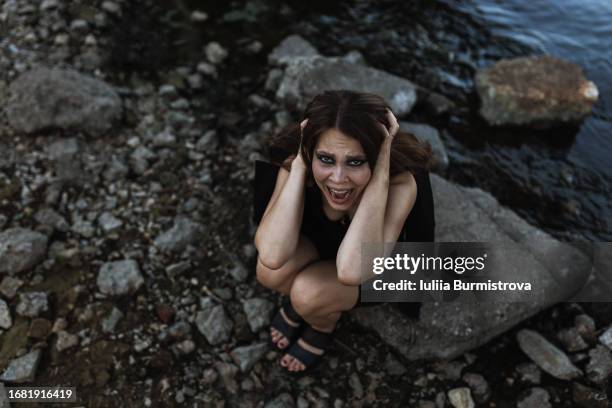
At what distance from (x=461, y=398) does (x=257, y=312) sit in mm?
1647

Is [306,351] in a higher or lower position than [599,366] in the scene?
lower

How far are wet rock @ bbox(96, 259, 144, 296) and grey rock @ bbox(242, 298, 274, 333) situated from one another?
89 centimetres

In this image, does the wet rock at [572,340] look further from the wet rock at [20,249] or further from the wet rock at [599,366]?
the wet rock at [20,249]

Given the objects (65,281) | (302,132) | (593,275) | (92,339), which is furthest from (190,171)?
(593,275)

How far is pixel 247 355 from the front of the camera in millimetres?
4023

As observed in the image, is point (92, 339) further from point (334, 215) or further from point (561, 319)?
point (561, 319)

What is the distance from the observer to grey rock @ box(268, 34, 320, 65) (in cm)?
654

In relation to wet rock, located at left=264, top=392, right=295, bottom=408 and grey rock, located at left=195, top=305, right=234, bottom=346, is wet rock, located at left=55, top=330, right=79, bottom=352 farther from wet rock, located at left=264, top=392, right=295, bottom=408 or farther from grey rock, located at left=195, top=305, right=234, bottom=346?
wet rock, located at left=264, top=392, right=295, bottom=408

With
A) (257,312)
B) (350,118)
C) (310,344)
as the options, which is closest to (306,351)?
(310,344)

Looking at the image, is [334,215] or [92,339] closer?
[334,215]

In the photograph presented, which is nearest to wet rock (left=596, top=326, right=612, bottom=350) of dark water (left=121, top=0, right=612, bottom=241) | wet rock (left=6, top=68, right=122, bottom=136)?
dark water (left=121, top=0, right=612, bottom=241)

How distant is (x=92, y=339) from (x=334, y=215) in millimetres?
2032

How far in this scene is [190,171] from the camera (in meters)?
5.27

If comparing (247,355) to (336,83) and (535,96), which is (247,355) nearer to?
(336,83)
